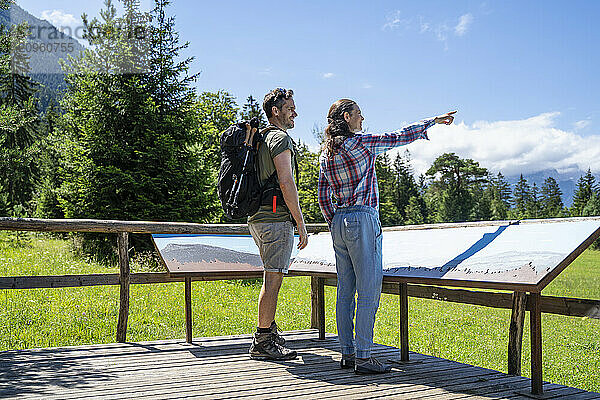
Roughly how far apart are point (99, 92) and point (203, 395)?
14031 mm

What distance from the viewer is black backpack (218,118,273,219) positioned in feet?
14.4

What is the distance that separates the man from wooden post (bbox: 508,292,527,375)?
1.72 m

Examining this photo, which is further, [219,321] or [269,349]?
[219,321]

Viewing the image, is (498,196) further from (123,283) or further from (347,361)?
(347,361)

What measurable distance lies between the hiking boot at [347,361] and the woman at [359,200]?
0.74 ft

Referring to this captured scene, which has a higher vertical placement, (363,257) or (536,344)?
(363,257)

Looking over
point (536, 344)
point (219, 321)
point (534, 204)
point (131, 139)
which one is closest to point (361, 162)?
point (536, 344)

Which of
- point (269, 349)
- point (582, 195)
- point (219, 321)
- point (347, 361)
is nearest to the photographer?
point (347, 361)

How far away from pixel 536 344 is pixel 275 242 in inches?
76.9

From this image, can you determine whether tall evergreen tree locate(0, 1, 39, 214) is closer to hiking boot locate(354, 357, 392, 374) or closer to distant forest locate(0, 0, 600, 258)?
distant forest locate(0, 0, 600, 258)

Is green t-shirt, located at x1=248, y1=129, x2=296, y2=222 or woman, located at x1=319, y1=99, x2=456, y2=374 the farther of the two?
green t-shirt, located at x1=248, y1=129, x2=296, y2=222

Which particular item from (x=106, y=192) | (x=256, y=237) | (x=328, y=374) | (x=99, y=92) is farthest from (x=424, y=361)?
(x=99, y=92)

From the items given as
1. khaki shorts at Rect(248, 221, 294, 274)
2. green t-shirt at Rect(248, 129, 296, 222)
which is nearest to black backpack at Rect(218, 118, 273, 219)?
green t-shirt at Rect(248, 129, 296, 222)

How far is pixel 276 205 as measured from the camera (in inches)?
173
